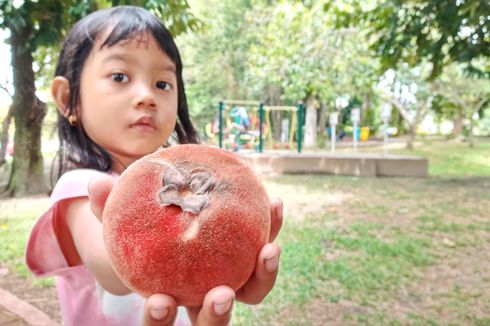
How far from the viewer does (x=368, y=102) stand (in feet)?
83.6

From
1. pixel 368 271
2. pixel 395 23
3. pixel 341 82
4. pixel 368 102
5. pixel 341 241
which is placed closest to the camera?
pixel 368 271

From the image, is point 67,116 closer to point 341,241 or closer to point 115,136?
point 115,136

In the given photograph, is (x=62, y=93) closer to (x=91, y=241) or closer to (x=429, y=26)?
(x=91, y=241)

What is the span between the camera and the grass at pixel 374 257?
9.66 feet

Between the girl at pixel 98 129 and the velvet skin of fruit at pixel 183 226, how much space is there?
0.23 metres

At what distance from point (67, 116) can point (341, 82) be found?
1290 cm

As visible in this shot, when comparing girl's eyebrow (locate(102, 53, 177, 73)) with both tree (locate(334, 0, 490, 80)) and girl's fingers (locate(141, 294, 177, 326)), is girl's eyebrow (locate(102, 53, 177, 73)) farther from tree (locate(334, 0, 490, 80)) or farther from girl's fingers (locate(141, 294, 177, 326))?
tree (locate(334, 0, 490, 80))

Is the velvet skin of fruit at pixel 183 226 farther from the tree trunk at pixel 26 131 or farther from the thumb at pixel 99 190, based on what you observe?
the tree trunk at pixel 26 131

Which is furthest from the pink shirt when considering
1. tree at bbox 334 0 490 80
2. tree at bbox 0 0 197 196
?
tree at bbox 334 0 490 80

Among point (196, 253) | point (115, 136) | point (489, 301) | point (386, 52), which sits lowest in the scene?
point (489, 301)

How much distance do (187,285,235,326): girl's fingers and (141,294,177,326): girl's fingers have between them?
54 mm

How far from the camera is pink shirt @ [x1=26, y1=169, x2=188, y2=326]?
50.6 inches

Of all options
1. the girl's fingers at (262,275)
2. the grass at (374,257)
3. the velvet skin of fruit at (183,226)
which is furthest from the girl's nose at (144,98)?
the grass at (374,257)

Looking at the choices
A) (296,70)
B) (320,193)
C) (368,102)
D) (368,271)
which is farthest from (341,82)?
(368,102)
